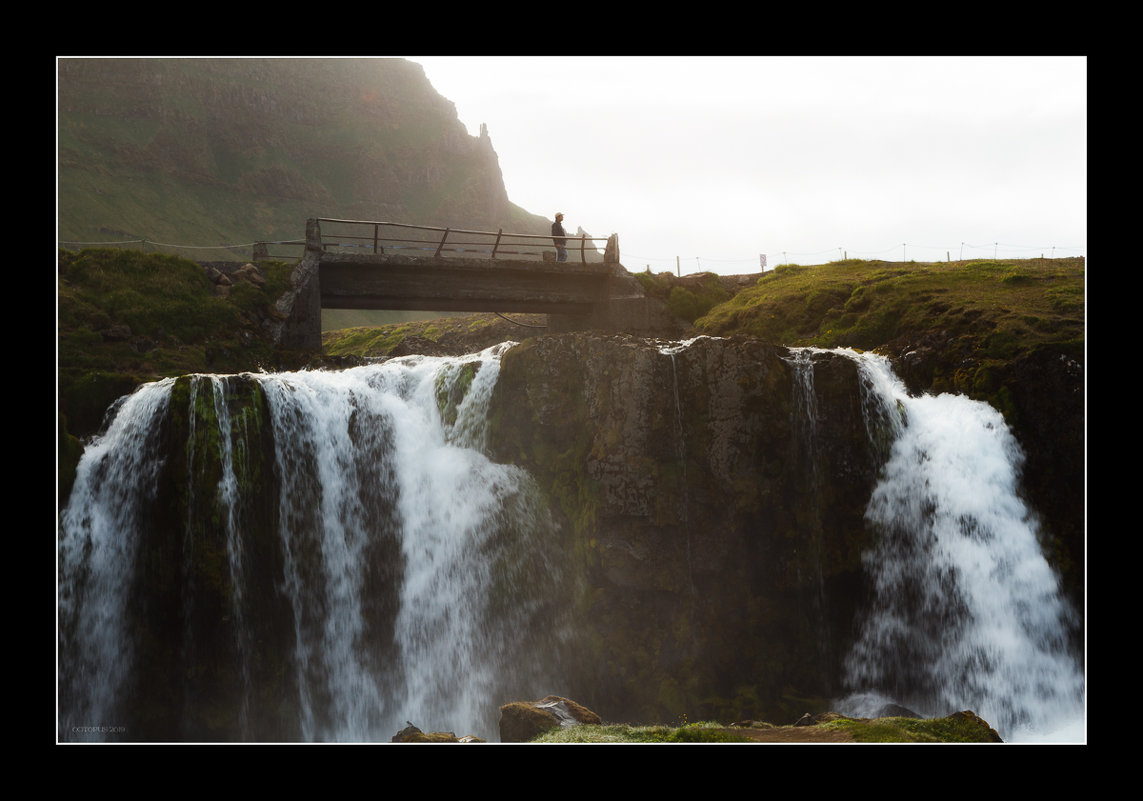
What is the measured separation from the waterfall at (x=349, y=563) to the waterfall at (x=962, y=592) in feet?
24.3

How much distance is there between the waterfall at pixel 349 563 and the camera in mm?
15531

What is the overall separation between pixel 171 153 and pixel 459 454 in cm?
10443

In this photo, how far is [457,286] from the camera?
29.1 m

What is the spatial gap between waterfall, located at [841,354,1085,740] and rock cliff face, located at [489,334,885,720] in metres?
0.66

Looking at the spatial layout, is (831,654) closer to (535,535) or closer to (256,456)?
(535,535)

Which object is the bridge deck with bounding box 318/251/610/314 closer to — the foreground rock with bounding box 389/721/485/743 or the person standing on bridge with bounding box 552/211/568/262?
the person standing on bridge with bounding box 552/211/568/262

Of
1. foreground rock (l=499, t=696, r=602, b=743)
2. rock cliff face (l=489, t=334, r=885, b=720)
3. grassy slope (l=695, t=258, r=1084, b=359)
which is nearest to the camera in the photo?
foreground rock (l=499, t=696, r=602, b=743)

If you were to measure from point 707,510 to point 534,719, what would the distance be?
7385 mm

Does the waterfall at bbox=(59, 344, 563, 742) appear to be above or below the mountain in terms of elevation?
below

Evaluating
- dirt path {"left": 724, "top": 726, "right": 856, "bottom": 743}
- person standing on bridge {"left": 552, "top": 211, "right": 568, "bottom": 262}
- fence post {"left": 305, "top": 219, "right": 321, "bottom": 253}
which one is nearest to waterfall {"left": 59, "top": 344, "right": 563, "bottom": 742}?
dirt path {"left": 724, "top": 726, "right": 856, "bottom": 743}

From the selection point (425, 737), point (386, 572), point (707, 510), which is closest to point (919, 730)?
point (425, 737)

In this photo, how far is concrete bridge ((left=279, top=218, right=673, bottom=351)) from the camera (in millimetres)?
27109

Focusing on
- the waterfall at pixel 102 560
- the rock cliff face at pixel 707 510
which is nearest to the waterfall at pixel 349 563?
the waterfall at pixel 102 560

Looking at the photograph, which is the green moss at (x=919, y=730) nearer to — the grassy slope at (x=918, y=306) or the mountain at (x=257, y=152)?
the grassy slope at (x=918, y=306)
